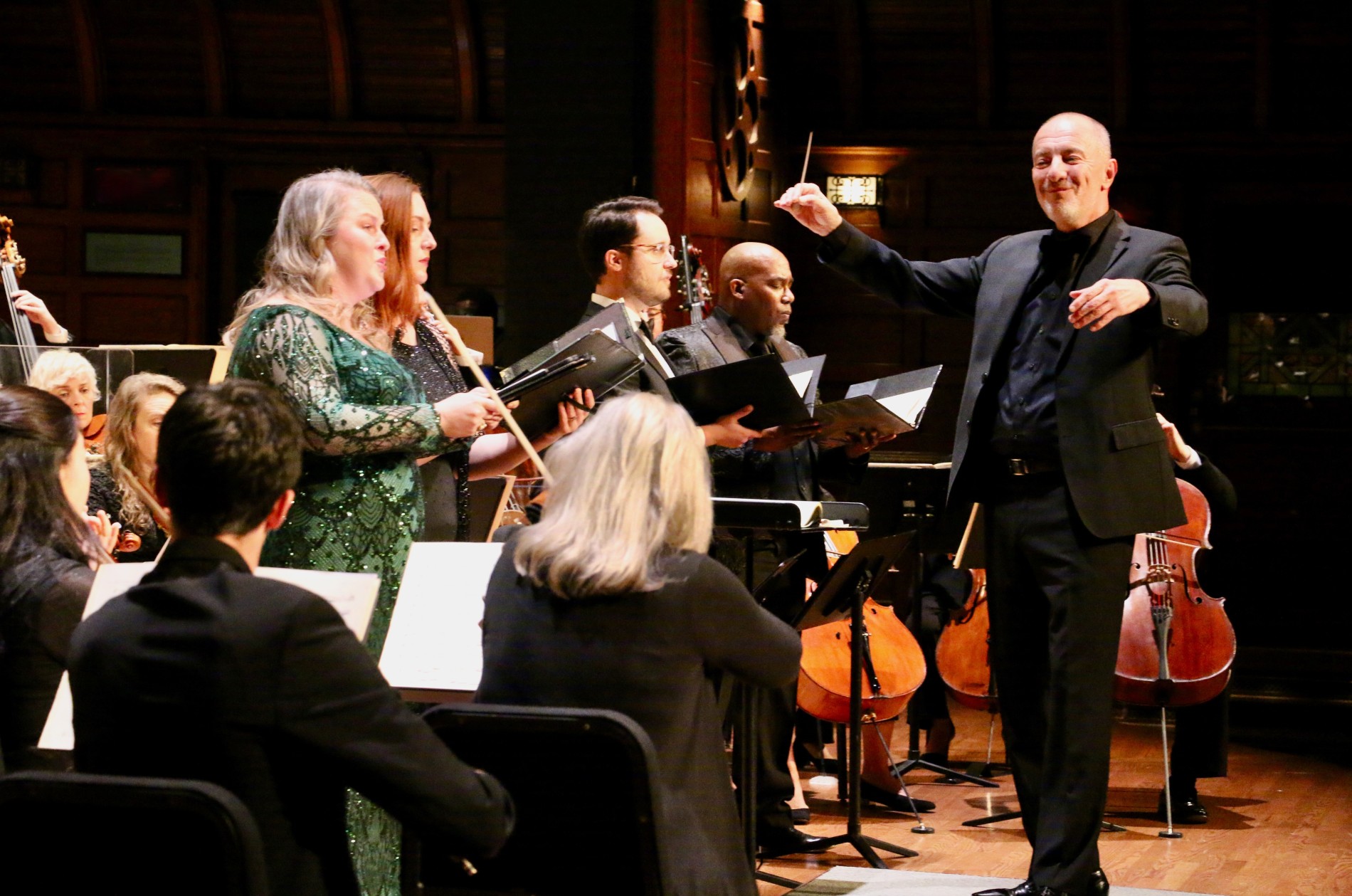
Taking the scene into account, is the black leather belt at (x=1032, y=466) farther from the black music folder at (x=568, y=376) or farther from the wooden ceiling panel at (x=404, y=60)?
the wooden ceiling panel at (x=404, y=60)

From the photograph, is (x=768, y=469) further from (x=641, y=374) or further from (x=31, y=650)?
(x=31, y=650)

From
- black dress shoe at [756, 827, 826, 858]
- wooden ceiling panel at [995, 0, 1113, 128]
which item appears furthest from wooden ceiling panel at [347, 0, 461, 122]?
black dress shoe at [756, 827, 826, 858]

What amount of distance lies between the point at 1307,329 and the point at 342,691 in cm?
705

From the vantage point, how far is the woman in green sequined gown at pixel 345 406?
2.71 metres

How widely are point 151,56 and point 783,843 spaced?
19.8ft

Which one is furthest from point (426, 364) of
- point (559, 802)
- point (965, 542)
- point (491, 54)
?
point (491, 54)

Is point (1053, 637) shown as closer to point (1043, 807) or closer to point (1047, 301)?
point (1043, 807)

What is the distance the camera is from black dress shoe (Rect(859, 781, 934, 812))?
4.82 metres

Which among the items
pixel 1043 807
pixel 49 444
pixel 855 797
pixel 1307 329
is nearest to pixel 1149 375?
pixel 1043 807

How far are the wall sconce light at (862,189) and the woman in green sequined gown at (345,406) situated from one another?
547 centimetres

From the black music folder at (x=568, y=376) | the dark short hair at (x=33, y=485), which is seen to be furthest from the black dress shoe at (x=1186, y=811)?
the dark short hair at (x=33, y=485)

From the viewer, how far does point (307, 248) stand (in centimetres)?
285

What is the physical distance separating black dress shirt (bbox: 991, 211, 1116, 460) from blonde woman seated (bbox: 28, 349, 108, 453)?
245 centimetres

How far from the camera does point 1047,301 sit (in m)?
3.38
